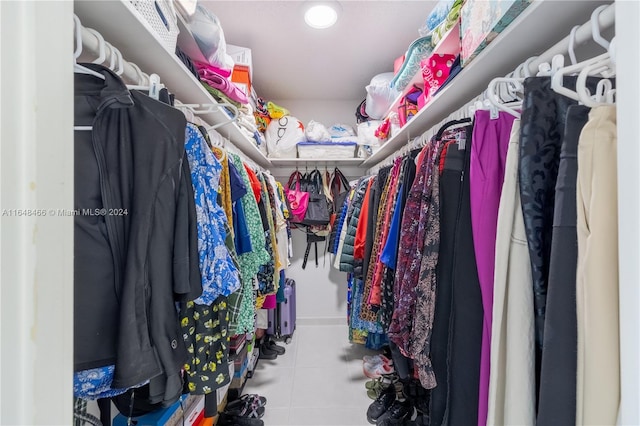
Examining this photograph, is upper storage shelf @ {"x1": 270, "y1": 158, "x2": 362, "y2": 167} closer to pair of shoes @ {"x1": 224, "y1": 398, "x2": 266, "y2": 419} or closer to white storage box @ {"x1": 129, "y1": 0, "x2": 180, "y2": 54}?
white storage box @ {"x1": 129, "y1": 0, "x2": 180, "y2": 54}

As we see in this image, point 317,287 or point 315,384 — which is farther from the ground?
Answer: point 317,287

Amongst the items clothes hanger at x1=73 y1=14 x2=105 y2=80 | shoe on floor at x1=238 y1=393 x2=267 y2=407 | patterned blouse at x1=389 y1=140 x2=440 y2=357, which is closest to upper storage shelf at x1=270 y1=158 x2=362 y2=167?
patterned blouse at x1=389 y1=140 x2=440 y2=357

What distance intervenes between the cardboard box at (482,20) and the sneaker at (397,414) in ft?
5.66

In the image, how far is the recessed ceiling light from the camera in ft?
4.90

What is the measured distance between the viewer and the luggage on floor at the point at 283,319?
2.45m

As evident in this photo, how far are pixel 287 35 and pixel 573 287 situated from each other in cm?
193

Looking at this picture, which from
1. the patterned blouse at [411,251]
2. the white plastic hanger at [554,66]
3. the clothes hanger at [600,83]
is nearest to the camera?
the clothes hanger at [600,83]

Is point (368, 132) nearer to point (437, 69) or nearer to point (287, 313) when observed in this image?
point (437, 69)

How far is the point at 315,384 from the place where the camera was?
1.93 meters

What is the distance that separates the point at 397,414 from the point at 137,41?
201cm

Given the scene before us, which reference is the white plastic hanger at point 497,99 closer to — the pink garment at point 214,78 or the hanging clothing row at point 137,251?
the hanging clothing row at point 137,251

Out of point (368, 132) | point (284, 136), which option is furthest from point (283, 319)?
point (368, 132)

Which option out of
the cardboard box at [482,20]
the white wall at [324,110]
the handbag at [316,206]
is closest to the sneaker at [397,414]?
the handbag at [316,206]

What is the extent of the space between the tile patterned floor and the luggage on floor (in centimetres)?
13
